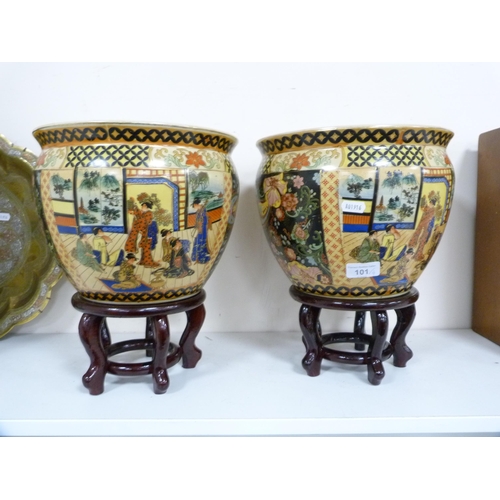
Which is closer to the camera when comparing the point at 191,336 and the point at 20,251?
the point at 191,336

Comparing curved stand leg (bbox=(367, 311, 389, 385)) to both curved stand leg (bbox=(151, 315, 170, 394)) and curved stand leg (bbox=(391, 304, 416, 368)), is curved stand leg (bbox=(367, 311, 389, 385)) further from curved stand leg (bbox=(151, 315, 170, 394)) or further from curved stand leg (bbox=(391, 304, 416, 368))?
curved stand leg (bbox=(151, 315, 170, 394))

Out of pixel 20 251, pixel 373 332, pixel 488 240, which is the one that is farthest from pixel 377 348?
pixel 20 251

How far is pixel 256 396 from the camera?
103cm

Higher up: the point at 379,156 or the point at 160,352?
the point at 379,156

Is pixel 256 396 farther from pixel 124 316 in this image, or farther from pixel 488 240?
pixel 488 240

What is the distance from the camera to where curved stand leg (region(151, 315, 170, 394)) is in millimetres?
1028

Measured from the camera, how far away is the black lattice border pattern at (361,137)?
0.96 meters

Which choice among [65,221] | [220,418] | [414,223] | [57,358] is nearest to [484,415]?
[414,223]

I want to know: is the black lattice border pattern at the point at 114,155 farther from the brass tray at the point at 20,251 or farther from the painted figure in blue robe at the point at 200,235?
the brass tray at the point at 20,251

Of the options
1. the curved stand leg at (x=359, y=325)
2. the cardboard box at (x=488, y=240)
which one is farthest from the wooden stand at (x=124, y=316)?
the cardboard box at (x=488, y=240)

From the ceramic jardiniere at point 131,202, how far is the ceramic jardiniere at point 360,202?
0.57 ft

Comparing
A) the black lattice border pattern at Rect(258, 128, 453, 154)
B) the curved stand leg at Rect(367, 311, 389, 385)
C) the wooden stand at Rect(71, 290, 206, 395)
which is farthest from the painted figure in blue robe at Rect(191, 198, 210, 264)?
the curved stand leg at Rect(367, 311, 389, 385)

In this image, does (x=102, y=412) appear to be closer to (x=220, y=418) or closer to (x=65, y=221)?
(x=220, y=418)

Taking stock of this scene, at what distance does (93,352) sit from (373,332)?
684 millimetres
